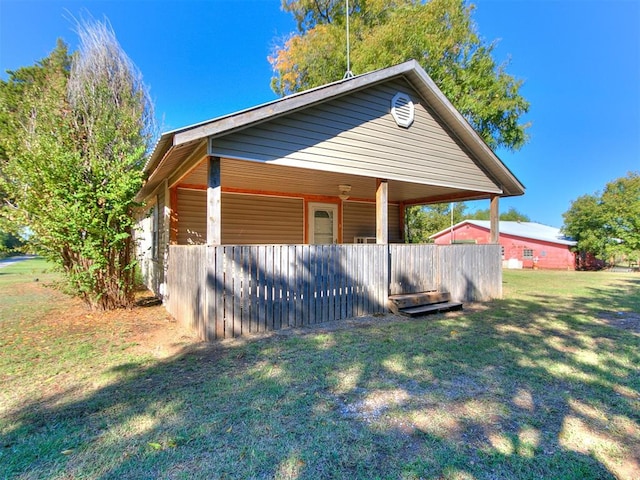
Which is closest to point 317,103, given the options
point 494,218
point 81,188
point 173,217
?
point 173,217

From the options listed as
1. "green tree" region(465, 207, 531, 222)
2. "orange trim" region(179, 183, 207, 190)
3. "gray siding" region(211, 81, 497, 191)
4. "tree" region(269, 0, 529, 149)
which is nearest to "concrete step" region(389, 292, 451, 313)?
"gray siding" region(211, 81, 497, 191)

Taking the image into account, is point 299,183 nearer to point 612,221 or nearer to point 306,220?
point 306,220

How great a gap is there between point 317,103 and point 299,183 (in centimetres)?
275

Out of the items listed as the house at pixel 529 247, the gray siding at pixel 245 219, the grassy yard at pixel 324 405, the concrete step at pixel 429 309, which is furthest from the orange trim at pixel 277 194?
Answer: the house at pixel 529 247

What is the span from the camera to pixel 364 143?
6.38 metres

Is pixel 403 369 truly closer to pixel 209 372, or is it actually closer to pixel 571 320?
pixel 209 372

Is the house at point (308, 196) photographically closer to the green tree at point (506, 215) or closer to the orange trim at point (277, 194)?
the orange trim at point (277, 194)

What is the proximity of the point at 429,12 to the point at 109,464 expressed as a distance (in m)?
18.0

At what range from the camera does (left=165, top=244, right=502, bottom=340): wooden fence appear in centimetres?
475

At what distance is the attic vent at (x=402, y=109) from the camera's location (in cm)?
682

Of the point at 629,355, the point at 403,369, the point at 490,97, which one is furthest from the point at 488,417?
the point at 490,97

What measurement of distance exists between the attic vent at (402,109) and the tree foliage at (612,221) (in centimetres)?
2661

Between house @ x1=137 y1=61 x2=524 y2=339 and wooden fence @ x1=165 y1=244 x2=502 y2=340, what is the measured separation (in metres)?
0.02

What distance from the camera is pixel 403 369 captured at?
364cm
